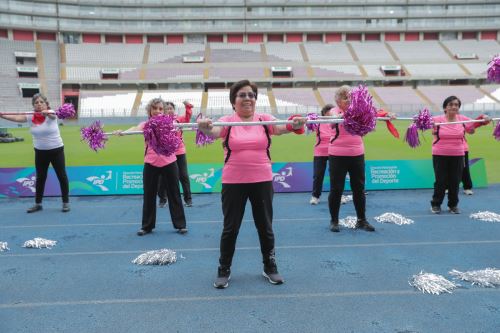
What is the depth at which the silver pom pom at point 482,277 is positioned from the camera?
10.6 feet

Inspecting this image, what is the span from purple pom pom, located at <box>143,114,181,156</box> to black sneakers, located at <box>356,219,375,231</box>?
252 cm

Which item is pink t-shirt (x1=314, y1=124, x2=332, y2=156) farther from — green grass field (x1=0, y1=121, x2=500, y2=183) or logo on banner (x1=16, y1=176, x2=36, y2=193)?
green grass field (x1=0, y1=121, x2=500, y2=183)

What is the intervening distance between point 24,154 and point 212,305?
1305 cm

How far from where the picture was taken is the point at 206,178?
24.3 feet

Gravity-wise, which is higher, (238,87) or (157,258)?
(238,87)

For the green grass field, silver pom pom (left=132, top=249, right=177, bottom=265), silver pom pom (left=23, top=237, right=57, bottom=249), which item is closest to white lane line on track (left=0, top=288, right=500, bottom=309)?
silver pom pom (left=132, top=249, right=177, bottom=265)

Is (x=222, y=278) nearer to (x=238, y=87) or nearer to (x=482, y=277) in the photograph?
(x=238, y=87)

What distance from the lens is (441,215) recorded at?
5527 mm

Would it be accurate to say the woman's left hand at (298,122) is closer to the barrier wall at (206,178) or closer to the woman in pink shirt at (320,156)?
the woman in pink shirt at (320,156)

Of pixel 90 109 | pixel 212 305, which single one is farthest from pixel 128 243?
pixel 90 109

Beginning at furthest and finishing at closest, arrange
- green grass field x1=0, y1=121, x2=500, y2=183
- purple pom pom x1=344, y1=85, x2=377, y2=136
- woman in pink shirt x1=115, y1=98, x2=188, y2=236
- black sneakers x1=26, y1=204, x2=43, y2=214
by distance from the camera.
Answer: green grass field x1=0, y1=121, x2=500, y2=183
black sneakers x1=26, y1=204, x2=43, y2=214
woman in pink shirt x1=115, y1=98, x2=188, y2=236
purple pom pom x1=344, y1=85, x2=377, y2=136

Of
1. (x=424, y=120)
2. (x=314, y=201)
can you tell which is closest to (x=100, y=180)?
(x=314, y=201)

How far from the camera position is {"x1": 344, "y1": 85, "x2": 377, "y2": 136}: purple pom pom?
3.48 meters

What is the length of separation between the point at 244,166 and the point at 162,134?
3.02 feet
